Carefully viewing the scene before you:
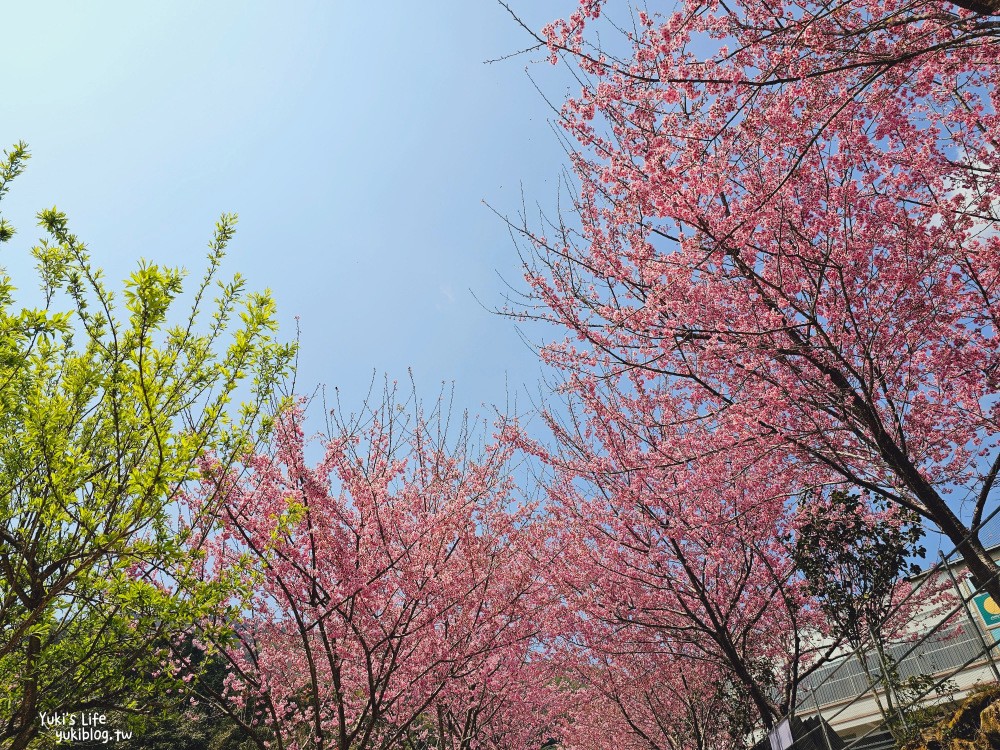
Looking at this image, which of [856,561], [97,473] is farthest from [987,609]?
[97,473]

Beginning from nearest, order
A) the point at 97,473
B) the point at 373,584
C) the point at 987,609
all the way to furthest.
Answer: the point at 97,473
the point at 373,584
the point at 987,609

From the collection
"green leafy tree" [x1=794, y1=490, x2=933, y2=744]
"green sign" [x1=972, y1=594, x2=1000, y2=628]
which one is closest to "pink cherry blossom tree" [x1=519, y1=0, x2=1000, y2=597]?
"green leafy tree" [x1=794, y1=490, x2=933, y2=744]

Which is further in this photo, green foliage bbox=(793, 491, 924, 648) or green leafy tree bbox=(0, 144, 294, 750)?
green foliage bbox=(793, 491, 924, 648)

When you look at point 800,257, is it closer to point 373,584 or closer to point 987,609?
point 373,584

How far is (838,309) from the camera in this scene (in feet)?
20.0

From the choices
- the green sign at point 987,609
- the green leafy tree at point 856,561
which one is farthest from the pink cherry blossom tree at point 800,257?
the green sign at point 987,609

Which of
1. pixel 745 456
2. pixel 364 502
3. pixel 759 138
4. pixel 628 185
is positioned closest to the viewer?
pixel 759 138

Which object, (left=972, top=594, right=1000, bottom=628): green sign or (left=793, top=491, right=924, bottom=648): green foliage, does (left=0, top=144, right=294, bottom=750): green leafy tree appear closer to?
(left=793, top=491, right=924, bottom=648): green foliage

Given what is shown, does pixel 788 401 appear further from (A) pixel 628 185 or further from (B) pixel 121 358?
(B) pixel 121 358

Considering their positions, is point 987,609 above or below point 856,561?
below

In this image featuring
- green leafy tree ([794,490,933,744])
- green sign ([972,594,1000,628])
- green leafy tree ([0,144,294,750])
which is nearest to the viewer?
green leafy tree ([0,144,294,750])

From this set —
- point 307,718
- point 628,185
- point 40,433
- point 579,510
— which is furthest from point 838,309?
point 307,718

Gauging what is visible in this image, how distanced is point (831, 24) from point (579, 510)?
8.01 meters

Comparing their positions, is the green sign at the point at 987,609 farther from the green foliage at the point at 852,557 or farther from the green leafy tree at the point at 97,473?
the green leafy tree at the point at 97,473
